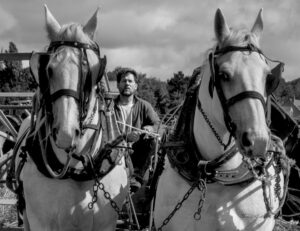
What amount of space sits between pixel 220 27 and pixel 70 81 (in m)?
1.21

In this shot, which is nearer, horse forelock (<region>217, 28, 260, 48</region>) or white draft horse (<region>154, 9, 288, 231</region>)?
white draft horse (<region>154, 9, 288, 231</region>)

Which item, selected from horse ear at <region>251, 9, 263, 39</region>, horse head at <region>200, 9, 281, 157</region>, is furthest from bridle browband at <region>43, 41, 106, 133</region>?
horse ear at <region>251, 9, 263, 39</region>

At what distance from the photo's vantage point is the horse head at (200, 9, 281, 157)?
3043 millimetres

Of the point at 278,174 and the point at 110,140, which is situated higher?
the point at 110,140

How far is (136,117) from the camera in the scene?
619 cm

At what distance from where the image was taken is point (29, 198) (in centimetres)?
407

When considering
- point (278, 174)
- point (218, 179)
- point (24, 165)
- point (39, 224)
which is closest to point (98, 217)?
point (39, 224)

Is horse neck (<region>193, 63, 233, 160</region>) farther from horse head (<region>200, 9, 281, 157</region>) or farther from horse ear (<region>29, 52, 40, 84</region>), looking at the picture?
horse ear (<region>29, 52, 40, 84</region>)

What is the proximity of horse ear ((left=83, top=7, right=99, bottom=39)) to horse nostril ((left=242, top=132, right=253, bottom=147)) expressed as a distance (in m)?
1.71

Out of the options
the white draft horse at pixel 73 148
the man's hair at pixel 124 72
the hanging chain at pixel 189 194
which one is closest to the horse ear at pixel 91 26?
the white draft horse at pixel 73 148

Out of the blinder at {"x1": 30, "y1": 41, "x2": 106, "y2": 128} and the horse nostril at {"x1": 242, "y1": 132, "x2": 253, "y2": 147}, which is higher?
the blinder at {"x1": 30, "y1": 41, "x2": 106, "y2": 128}

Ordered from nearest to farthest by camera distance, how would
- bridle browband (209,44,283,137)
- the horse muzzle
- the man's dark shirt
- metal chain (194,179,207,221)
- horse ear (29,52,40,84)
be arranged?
the horse muzzle → bridle browband (209,44,283,137) → metal chain (194,179,207,221) → horse ear (29,52,40,84) → the man's dark shirt

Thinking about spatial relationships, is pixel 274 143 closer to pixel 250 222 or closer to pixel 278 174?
pixel 278 174

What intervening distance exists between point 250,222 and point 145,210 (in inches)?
52.5
